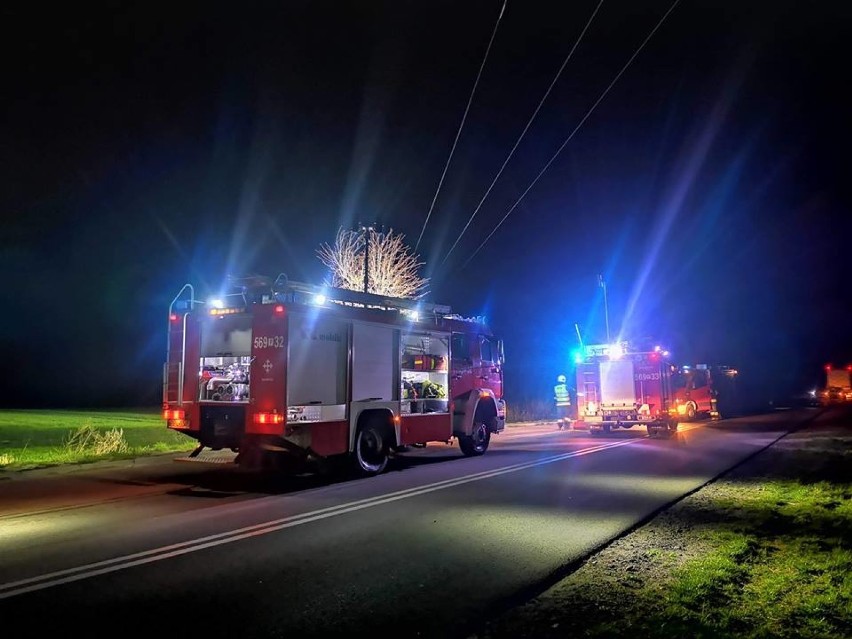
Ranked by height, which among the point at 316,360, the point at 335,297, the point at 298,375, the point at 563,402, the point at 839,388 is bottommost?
the point at 563,402

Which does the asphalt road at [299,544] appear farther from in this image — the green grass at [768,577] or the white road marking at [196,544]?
the green grass at [768,577]

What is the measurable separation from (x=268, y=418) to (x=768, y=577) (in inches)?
287

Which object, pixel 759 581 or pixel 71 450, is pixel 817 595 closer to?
pixel 759 581

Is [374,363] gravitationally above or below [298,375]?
above

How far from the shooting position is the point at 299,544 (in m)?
6.74

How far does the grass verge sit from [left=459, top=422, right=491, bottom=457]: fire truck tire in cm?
667

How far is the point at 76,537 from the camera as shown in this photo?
7086mm

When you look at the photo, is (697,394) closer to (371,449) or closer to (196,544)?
(371,449)

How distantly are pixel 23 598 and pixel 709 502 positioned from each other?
7.83 m

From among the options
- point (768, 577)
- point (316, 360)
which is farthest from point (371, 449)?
point (768, 577)

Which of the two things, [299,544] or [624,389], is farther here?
[624,389]

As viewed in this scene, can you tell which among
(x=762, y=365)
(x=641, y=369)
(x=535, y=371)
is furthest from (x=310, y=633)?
(x=762, y=365)

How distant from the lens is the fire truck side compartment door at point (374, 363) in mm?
12000

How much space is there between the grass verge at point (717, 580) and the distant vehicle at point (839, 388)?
49938mm
